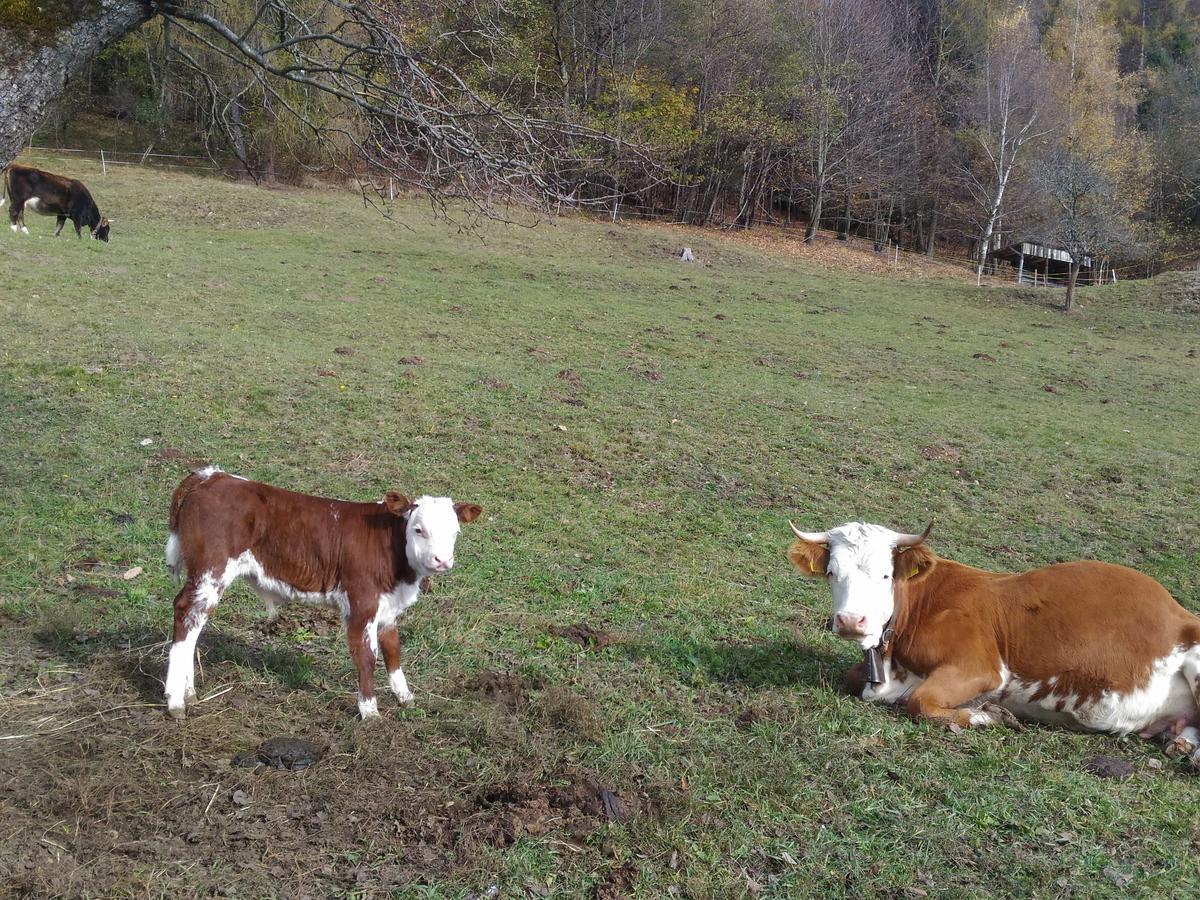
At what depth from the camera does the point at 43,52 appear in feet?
15.5

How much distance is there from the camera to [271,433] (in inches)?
449

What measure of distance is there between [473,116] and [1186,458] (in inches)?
552

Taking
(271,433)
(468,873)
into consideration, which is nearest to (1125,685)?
(468,873)

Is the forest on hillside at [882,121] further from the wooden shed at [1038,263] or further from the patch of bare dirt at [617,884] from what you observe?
the patch of bare dirt at [617,884]

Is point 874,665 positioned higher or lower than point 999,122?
lower

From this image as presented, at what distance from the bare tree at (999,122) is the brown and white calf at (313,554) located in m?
53.9

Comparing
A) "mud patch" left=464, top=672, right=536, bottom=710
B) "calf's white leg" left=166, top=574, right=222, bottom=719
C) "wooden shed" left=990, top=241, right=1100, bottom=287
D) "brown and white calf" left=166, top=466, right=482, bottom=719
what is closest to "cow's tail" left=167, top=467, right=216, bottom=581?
"brown and white calf" left=166, top=466, right=482, bottom=719

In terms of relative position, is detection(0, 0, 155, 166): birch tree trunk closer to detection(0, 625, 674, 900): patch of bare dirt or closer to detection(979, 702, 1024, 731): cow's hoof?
detection(0, 625, 674, 900): patch of bare dirt

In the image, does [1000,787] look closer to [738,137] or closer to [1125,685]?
[1125,685]

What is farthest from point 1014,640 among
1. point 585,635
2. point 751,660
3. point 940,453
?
point 940,453

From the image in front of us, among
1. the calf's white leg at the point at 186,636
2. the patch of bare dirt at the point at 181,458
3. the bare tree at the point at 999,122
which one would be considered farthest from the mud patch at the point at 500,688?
the bare tree at the point at 999,122

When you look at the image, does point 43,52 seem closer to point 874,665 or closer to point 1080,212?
point 874,665

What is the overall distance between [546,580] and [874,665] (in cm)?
317

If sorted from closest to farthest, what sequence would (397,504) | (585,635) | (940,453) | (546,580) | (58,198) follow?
(397,504) → (585,635) → (546,580) → (940,453) → (58,198)
